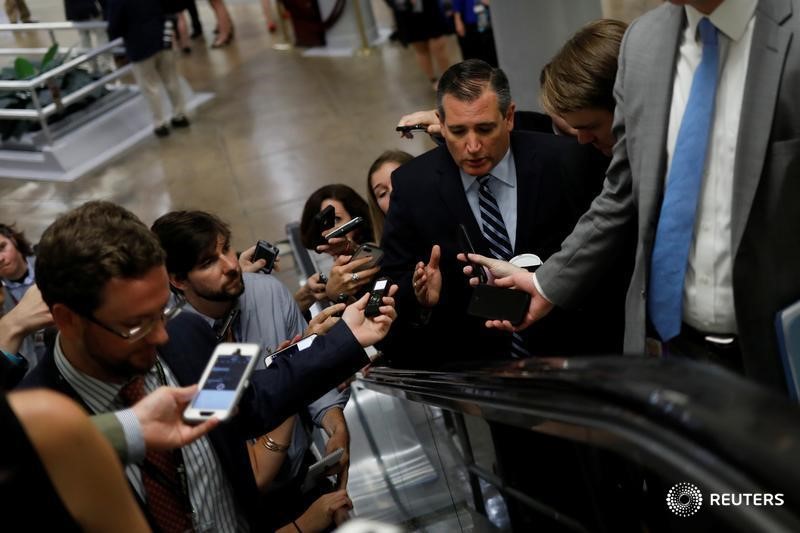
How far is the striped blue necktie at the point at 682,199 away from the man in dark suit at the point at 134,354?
3.51ft

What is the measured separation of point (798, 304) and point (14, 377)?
8.17ft

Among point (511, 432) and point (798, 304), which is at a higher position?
point (798, 304)

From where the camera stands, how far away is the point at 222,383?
190 centimetres

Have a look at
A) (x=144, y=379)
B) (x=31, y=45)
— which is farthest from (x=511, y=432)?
(x=31, y=45)

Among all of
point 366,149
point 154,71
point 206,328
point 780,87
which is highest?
point 780,87

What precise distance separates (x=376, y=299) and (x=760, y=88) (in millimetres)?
1188

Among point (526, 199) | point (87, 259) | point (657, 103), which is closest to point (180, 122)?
point (526, 199)

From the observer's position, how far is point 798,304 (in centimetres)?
214

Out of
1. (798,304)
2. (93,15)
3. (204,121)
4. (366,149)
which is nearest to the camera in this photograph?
(798,304)

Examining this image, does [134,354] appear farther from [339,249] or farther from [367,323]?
[339,249]

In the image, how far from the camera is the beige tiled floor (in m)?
8.25

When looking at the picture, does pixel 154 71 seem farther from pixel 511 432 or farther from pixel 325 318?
pixel 511 432

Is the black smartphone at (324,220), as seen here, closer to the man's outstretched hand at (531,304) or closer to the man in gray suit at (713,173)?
the man's outstretched hand at (531,304)

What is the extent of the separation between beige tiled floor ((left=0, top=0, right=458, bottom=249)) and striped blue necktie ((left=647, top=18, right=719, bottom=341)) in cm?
543
